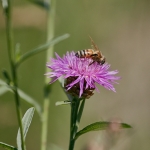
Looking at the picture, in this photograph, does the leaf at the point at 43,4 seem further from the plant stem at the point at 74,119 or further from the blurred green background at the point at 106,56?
the blurred green background at the point at 106,56

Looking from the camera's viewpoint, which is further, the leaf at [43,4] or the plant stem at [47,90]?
the leaf at [43,4]

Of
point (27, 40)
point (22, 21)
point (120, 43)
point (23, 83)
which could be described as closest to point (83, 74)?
point (22, 21)

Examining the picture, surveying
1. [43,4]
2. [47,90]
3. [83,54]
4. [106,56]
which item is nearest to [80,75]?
[83,54]

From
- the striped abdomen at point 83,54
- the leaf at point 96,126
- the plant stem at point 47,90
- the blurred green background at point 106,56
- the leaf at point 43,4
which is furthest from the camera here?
the blurred green background at point 106,56

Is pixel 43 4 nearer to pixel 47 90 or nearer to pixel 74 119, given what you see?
pixel 47 90

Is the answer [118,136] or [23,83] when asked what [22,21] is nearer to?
[23,83]

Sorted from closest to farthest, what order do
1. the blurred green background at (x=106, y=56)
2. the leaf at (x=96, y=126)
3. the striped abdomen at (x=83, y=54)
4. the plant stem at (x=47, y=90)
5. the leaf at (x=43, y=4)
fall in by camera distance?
the leaf at (x=96, y=126), the striped abdomen at (x=83, y=54), the plant stem at (x=47, y=90), the leaf at (x=43, y=4), the blurred green background at (x=106, y=56)

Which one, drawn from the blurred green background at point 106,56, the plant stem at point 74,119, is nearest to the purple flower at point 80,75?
the plant stem at point 74,119
